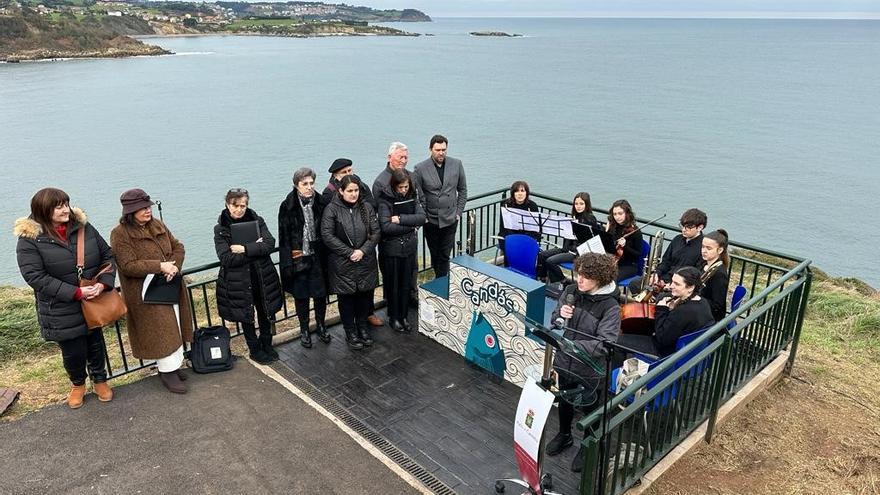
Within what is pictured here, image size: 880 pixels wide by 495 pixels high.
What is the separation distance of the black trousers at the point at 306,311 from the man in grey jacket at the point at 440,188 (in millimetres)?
1498

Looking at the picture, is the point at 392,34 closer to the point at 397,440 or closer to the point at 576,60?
the point at 576,60

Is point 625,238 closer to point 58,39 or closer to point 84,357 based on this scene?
point 84,357

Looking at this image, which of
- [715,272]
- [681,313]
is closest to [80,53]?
[715,272]

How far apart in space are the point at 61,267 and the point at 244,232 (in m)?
1.35

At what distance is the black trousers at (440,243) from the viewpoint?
22.8 feet

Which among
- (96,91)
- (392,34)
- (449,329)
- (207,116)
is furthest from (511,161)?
(392,34)

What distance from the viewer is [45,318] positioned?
4.65 m

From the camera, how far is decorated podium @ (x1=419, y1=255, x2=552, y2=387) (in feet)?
16.9

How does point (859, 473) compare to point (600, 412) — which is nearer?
point (600, 412)

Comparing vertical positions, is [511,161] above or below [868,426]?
below

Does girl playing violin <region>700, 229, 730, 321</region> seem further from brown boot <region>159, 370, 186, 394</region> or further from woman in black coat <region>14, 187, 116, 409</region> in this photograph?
woman in black coat <region>14, 187, 116, 409</region>

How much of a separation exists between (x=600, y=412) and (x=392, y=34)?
167198mm

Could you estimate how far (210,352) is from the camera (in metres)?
5.66

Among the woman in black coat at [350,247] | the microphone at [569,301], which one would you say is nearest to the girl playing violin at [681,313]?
the microphone at [569,301]
